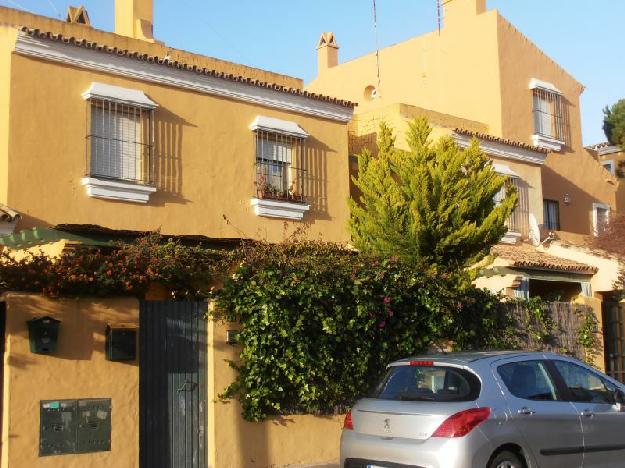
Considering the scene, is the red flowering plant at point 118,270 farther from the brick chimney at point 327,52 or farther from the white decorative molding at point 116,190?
the brick chimney at point 327,52

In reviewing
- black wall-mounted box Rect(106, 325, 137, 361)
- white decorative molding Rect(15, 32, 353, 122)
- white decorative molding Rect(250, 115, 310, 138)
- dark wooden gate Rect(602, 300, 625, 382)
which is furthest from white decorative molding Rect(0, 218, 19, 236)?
dark wooden gate Rect(602, 300, 625, 382)

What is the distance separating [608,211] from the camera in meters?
26.5

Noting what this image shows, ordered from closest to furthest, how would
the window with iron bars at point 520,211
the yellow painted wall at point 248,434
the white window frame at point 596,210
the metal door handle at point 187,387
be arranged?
the metal door handle at point 187,387
the yellow painted wall at point 248,434
the window with iron bars at point 520,211
the white window frame at point 596,210

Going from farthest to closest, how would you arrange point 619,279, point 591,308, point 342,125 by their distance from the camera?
point 619,279 → point 342,125 → point 591,308

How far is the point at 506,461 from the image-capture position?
7.80 m

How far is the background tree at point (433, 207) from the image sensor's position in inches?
517

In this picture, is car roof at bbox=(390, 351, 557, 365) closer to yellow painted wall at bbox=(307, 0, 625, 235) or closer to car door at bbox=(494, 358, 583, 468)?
car door at bbox=(494, 358, 583, 468)

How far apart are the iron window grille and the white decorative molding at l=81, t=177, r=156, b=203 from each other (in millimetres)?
13754

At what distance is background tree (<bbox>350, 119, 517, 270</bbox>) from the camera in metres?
13.1

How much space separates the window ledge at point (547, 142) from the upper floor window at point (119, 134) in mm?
13037

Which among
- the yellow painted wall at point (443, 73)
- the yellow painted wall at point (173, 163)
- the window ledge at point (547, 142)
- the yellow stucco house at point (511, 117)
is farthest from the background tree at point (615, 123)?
the yellow painted wall at point (173, 163)

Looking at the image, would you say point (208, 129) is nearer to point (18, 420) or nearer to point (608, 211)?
point (18, 420)

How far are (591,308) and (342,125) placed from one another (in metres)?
6.51

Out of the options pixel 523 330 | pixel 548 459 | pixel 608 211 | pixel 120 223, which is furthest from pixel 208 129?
pixel 608 211
